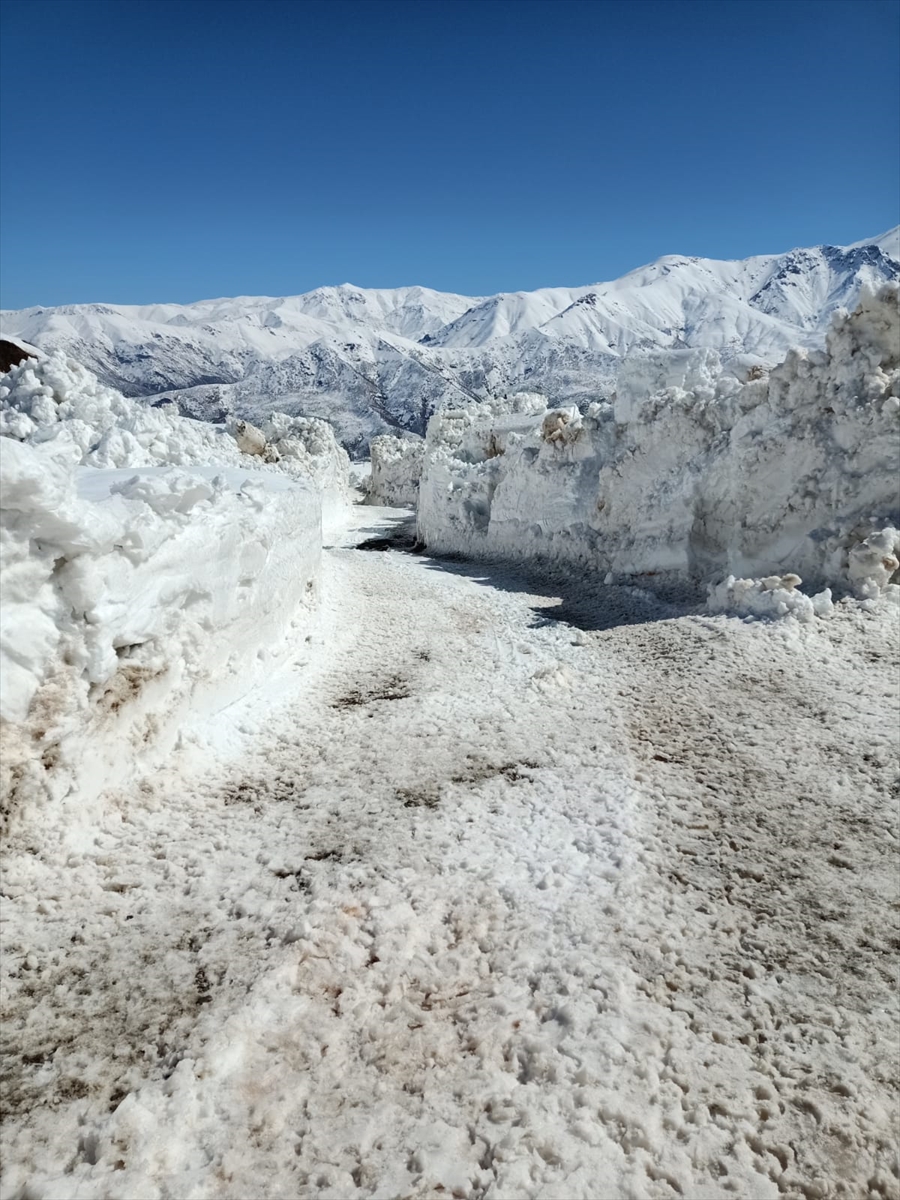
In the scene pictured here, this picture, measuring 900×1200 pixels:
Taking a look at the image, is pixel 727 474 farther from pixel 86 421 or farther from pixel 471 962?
pixel 86 421

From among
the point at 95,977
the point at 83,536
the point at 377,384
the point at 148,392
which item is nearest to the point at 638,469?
the point at 83,536

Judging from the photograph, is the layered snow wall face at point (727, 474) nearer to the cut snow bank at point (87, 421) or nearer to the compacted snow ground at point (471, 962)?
the compacted snow ground at point (471, 962)

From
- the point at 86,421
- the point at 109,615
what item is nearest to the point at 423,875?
the point at 109,615

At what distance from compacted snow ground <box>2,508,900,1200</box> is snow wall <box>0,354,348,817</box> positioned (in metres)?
0.37

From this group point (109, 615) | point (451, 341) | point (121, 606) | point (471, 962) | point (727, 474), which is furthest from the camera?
point (451, 341)

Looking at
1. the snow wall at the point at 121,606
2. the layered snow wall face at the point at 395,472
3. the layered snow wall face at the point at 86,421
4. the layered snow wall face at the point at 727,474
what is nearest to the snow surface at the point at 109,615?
the snow wall at the point at 121,606

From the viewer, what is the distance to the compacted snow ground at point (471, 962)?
8.68ft

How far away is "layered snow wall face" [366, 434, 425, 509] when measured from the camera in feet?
106

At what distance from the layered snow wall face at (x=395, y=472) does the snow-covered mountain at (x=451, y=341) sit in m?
50.5

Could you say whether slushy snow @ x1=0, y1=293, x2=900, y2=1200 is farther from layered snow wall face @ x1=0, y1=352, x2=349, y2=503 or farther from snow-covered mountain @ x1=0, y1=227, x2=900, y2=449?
snow-covered mountain @ x1=0, y1=227, x2=900, y2=449

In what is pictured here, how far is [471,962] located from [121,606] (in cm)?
341

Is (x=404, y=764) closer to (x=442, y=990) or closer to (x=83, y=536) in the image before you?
(x=442, y=990)

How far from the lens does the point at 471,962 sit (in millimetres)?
3645

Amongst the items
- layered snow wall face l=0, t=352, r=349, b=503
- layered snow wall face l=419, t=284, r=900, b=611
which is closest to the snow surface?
layered snow wall face l=0, t=352, r=349, b=503
